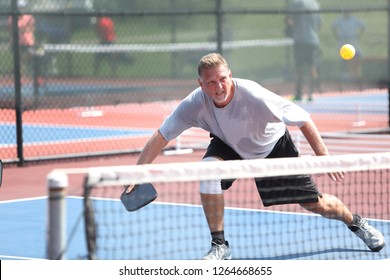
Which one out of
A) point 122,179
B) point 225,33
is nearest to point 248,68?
point 225,33

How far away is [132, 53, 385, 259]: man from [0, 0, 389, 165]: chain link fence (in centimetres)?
800

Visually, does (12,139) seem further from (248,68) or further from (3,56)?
(248,68)

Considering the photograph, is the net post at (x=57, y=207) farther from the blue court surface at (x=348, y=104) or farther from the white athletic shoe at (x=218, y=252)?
the blue court surface at (x=348, y=104)

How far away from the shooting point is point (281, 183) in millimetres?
6781

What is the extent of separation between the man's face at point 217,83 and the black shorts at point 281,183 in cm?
46

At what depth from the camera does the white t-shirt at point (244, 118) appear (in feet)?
21.3

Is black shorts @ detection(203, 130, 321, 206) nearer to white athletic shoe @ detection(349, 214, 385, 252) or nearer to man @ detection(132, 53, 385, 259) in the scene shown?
man @ detection(132, 53, 385, 259)

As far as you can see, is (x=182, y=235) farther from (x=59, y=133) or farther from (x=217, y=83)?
(x=59, y=133)

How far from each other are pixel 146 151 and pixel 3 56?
1066cm

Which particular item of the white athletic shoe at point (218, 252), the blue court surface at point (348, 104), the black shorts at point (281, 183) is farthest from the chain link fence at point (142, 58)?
the white athletic shoe at point (218, 252)

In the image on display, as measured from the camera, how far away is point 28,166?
1127 cm

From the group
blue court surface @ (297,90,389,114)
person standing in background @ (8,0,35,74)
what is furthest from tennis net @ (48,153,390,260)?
blue court surface @ (297,90,389,114)

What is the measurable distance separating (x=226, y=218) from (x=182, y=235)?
90cm

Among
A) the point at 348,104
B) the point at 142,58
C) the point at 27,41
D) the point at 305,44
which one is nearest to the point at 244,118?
the point at 27,41
